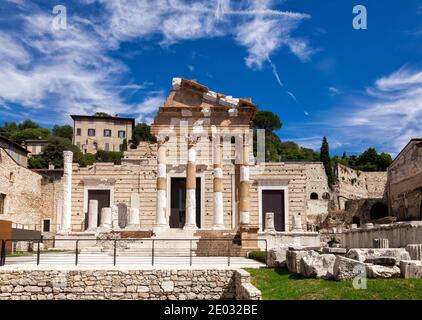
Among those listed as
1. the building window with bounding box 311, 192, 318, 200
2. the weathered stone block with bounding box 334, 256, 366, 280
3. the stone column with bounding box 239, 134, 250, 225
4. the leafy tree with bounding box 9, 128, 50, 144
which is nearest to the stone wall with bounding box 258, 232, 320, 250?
the stone column with bounding box 239, 134, 250, 225

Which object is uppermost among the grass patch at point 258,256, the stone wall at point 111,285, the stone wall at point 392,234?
the stone wall at point 392,234

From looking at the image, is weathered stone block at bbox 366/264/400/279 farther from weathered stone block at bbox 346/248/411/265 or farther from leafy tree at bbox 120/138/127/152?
leafy tree at bbox 120/138/127/152

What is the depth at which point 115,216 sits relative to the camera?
3709 cm

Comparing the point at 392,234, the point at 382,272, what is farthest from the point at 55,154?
the point at 382,272

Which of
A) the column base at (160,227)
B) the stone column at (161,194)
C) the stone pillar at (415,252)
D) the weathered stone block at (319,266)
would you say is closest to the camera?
the weathered stone block at (319,266)

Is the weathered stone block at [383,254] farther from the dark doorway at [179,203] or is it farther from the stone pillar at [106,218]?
the dark doorway at [179,203]

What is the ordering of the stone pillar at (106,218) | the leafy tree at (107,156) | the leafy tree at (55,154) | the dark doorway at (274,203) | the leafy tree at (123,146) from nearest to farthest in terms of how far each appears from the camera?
the stone pillar at (106,218)
the dark doorway at (274,203)
the leafy tree at (55,154)
the leafy tree at (107,156)
the leafy tree at (123,146)

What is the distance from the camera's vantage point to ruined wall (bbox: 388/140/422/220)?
154 feet

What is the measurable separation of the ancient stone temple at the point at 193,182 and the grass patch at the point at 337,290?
55.7 feet

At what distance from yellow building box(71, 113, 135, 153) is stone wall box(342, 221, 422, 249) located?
74.2 meters

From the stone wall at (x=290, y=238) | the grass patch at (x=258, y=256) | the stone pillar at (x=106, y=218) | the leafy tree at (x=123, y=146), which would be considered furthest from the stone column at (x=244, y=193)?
the leafy tree at (x=123, y=146)

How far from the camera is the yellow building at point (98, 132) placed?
306 feet

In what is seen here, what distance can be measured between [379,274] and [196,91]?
21.3m
